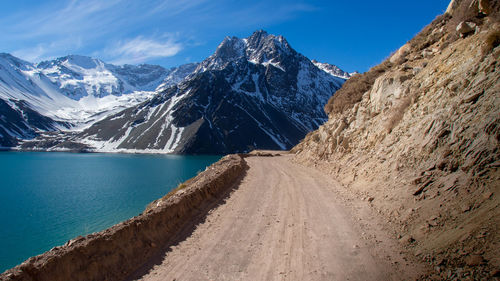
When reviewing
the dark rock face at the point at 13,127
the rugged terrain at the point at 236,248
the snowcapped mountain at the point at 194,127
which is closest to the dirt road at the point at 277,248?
the rugged terrain at the point at 236,248

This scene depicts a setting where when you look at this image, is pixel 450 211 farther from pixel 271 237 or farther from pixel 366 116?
pixel 366 116

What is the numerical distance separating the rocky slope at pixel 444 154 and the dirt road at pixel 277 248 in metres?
1.34

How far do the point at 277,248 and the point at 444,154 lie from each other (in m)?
5.90

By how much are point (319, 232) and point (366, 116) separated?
12.8m

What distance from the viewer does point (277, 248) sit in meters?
7.64

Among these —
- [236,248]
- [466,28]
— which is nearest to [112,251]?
[236,248]

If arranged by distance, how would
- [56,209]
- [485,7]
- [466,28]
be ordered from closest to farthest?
[485,7] → [466,28] → [56,209]

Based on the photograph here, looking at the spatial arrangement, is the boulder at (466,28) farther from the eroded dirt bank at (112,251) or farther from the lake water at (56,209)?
the lake water at (56,209)

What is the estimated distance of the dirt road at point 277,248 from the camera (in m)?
6.31

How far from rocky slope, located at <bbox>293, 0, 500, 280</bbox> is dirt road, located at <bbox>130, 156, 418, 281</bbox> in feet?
4.39

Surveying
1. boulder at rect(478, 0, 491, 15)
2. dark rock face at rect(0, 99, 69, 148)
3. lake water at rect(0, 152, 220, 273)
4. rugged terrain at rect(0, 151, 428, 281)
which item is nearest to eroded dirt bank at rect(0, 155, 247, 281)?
rugged terrain at rect(0, 151, 428, 281)

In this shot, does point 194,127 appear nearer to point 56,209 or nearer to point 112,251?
point 56,209

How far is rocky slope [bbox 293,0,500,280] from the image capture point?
18.7 feet

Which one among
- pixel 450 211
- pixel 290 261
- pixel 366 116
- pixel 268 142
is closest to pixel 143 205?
pixel 366 116
